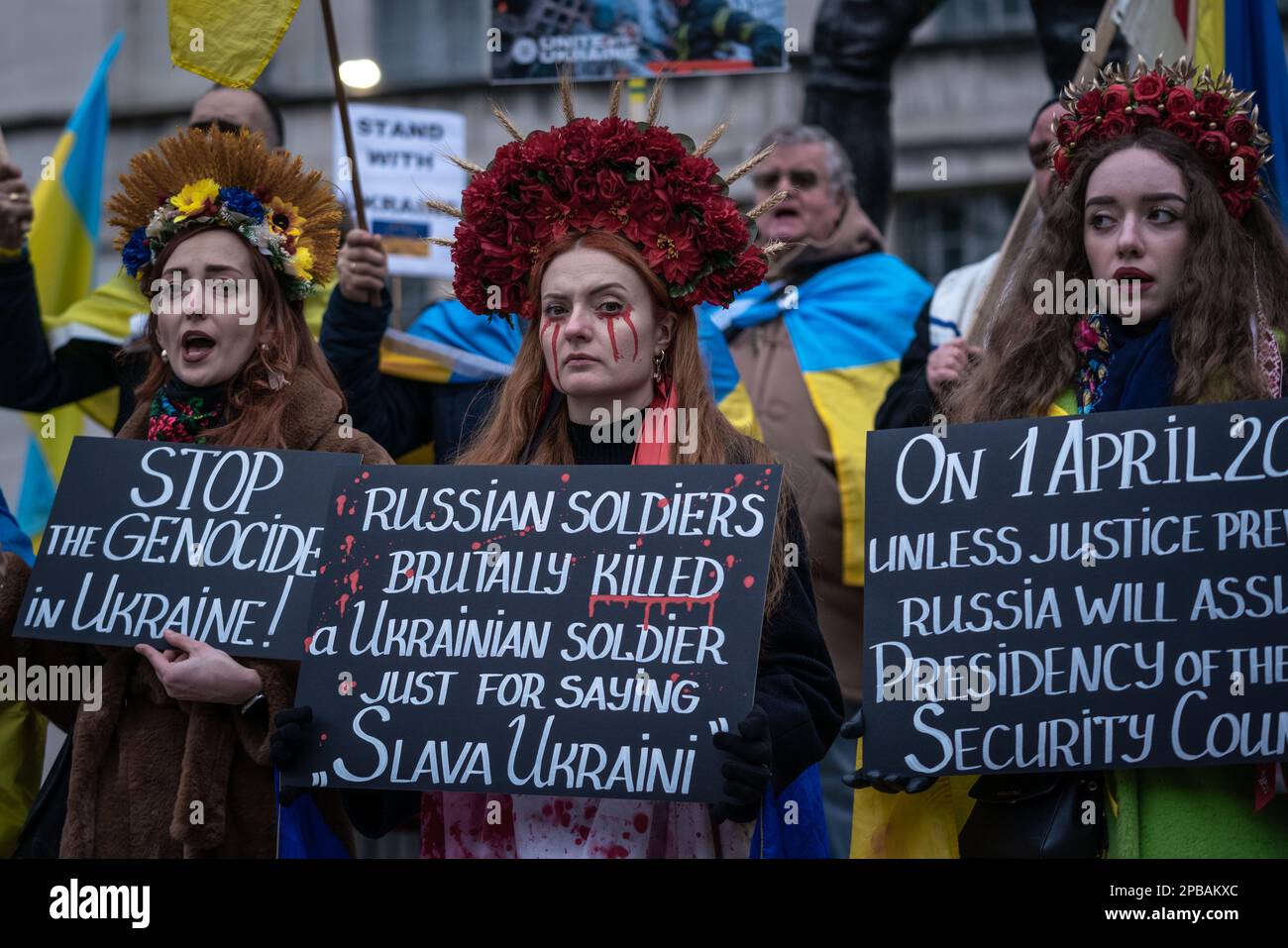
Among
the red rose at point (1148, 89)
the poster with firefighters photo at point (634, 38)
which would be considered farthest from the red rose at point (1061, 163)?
the poster with firefighters photo at point (634, 38)

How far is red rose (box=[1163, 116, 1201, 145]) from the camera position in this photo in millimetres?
4086

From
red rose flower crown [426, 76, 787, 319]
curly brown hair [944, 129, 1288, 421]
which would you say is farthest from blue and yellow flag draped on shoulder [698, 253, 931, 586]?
red rose flower crown [426, 76, 787, 319]

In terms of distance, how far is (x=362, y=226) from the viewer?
5.61m

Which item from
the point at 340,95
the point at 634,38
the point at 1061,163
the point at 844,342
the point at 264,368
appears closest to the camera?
the point at 1061,163

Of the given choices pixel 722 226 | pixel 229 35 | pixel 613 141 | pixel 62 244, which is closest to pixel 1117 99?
pixel 722 226

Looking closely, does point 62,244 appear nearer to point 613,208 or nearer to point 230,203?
point 230,203

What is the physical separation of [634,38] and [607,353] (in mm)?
3555

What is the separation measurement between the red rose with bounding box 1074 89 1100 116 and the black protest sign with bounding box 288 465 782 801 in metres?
1.27

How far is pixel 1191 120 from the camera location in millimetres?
4098

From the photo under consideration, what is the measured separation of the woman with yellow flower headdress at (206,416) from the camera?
4.04 metres

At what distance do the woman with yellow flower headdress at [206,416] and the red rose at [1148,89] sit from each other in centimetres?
203

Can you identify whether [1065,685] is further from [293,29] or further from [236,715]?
[293,29]
